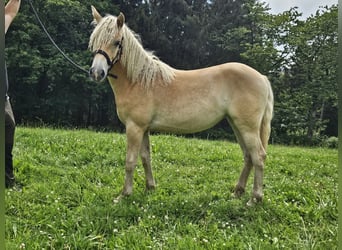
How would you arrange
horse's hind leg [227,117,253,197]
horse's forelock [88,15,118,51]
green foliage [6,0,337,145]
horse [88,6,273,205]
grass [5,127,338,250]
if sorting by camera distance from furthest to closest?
1. green foliage [6,0,337,145]
2. horse's hind leg [227,117,253,197]
3. horse [88,6,273,205]
4. horse's forelock [88,15,118,51]
5. grass [5,127,338,250]

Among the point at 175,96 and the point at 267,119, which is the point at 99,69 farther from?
the point at 267,119

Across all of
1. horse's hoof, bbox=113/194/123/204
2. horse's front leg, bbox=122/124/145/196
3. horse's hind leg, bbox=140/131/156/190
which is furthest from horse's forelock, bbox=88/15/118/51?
horse's hoof, bbox=113/194/123/204

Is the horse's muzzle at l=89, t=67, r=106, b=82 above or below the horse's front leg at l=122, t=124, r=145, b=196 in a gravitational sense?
above

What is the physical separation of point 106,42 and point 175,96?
28.3 inches

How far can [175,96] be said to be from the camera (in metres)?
2.76

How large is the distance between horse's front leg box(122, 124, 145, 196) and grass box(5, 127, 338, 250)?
12 centimetres

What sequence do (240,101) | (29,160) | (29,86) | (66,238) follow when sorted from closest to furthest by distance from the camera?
1. (66,238)
2. (240,101)
3. (29,160)
4. (29,86)

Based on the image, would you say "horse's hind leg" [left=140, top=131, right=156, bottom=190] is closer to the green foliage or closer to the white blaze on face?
the white blaze on face

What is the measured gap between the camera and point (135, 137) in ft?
8.87

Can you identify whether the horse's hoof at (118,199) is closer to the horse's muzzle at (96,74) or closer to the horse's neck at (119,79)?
the horse's neck at (119,79)

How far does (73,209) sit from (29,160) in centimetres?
152

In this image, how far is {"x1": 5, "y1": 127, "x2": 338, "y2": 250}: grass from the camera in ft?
6.77

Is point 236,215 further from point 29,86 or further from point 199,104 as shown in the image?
point 29,86

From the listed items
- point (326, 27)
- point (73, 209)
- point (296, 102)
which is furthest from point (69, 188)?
point (326, 27)
